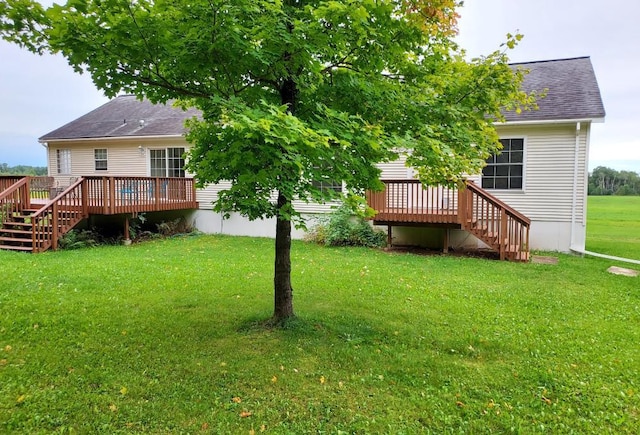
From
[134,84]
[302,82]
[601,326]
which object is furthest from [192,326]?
[601,326]

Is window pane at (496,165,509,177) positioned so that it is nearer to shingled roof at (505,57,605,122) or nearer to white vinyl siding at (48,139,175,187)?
shingled roof at (505,57,605,122)

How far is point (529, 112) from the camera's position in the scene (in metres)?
10.6

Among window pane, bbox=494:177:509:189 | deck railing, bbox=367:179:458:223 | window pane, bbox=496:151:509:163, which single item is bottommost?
deck railing, bbox=367:179:458:223

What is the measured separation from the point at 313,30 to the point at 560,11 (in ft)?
59.8

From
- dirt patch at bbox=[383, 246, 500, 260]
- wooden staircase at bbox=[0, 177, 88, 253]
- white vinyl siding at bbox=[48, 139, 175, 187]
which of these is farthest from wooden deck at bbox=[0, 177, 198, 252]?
dirt patch at bbox=[383, 246, 500, 260]

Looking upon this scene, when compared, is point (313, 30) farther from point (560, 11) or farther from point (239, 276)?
point (560, 11)

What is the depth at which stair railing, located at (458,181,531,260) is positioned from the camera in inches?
374

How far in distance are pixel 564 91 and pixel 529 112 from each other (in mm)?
1565

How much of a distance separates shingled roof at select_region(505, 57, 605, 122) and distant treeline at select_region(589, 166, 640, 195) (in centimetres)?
6191

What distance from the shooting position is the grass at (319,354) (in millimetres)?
3035

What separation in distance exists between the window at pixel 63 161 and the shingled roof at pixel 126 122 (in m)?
0.68

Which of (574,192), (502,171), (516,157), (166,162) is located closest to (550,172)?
(574,192)

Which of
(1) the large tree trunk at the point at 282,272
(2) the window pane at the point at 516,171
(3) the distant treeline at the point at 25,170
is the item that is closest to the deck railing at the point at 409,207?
(2) the window pane at the point at 516,171

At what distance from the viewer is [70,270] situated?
7.68 metres
